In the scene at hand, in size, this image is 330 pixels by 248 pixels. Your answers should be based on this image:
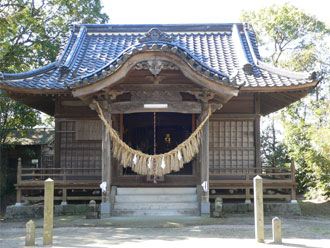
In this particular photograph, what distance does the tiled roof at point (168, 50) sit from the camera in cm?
945

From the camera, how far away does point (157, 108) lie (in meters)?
10.3

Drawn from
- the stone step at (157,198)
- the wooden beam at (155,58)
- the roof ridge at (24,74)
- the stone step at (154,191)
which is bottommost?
the stone step at (157,198)

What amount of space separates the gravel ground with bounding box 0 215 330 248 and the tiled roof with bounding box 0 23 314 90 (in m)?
3.61

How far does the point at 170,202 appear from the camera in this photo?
10.7 meters

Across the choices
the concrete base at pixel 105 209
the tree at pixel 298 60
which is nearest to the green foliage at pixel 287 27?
Answer: the tree at pixel 298 60

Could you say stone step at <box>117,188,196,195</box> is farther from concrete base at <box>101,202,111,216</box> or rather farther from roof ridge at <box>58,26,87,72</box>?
roof ridge at <box>58,26,87,72</box>

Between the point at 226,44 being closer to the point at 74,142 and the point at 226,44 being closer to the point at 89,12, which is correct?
the point at 74,142

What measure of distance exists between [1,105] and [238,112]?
1154 cm

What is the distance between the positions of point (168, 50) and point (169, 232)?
444 centimetres

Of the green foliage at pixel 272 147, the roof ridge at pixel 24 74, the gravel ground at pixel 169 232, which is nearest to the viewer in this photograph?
the gravel ground at pixel 169 232

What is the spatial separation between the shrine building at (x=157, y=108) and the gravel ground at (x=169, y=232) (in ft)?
3.08

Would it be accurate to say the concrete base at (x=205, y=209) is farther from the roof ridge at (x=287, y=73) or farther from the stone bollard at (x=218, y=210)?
the roof ridge at (x=287, y=73)

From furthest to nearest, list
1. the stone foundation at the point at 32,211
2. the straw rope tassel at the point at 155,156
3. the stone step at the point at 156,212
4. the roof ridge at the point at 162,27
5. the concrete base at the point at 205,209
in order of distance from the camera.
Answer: the roof ridge at the point at 162,27, the stone foundation at the point at 32,211, the stone step at the point at 156,212, the concrete base at the point at 205,209, the straw rope tassel at the point at 155,156

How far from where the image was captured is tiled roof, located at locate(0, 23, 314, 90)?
945cm
